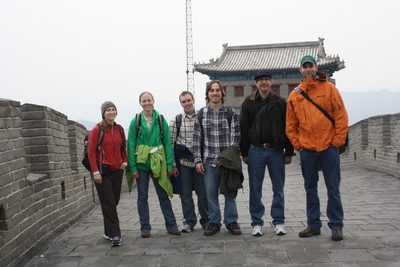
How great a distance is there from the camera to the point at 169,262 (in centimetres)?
391

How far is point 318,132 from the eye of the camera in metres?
4.36

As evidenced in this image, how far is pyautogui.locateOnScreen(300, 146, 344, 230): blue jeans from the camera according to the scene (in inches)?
172

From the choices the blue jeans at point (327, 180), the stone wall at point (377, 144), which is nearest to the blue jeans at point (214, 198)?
the blue jeans at point (327, 180)

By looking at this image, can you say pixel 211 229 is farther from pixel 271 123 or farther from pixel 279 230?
pixel 271 123

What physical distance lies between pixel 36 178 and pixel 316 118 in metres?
3.32

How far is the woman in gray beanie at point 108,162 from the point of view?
4570 mm

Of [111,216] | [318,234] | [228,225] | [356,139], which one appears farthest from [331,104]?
[356,139]

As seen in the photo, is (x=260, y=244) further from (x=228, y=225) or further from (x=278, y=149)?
(x=278, y=149)

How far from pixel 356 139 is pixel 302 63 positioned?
38.2ft

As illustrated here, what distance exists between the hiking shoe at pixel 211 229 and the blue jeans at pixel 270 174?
438 millimetres

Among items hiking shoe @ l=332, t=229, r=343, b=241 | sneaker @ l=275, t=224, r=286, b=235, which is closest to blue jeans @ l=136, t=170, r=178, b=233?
sneaker @ l=275, t=224, r=286, b=235

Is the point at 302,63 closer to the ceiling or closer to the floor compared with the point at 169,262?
closer to the ceiling

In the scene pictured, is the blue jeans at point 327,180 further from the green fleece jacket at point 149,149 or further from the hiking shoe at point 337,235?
the green fleece jacket at point 149,149

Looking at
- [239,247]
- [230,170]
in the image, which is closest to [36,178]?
[230,170]
